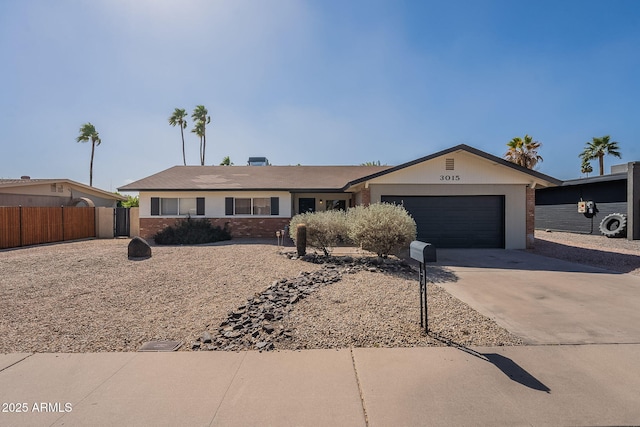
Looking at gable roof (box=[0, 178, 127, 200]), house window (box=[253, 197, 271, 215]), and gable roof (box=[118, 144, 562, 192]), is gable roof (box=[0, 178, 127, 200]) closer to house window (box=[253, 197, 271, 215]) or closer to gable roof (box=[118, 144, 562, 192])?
gable roof (box=[118, 144, 562, 192])

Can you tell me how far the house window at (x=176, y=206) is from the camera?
57.8ft

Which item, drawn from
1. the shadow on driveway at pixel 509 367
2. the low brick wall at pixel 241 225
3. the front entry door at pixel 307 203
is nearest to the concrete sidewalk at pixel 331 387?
the shadow on driveway at pixel 509 367

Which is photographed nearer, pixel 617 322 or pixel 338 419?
pixel 338 419

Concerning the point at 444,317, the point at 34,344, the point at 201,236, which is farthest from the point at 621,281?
the point at 201,236

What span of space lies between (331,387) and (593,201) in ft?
76.3

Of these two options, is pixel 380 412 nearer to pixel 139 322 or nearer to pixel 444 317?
pixel 444 317

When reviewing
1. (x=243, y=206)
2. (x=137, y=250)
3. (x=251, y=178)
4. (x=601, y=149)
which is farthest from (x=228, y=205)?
(x=601, y=149)

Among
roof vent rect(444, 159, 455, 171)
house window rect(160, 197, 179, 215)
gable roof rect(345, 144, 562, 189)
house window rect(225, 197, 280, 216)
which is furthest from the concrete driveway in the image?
house window rect(160, 197, 179, 215)

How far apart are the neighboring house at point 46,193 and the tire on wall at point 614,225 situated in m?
31.7

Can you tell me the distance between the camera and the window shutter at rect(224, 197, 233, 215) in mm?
17641

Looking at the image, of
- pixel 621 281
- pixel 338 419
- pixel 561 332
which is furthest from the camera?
pixel 621 281

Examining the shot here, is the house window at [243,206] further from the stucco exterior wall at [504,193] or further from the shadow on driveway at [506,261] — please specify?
the shadow on driveway at [506,261]

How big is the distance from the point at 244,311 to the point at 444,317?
130 inches

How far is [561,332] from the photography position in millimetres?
4828
